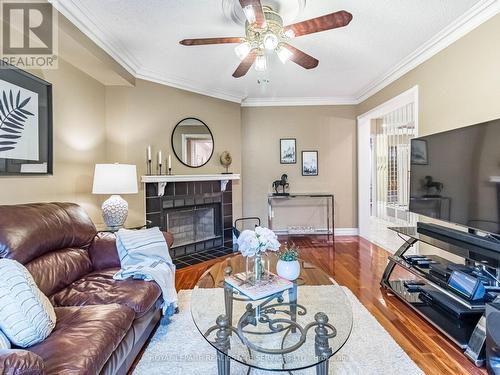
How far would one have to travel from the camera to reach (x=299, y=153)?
17.5 feet

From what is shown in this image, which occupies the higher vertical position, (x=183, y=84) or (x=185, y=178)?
(x=183, y=84)

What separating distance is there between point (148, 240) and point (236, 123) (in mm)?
3095

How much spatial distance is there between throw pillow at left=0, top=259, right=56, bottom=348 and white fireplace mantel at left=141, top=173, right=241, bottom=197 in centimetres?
234

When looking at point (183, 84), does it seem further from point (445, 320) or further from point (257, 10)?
point (445, 320)

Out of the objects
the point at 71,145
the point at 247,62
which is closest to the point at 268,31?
the point at 247,62

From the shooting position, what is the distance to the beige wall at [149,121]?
3.63 m

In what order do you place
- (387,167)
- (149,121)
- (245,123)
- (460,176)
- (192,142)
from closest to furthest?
(460,176), (149,121), (192,142), (245,123), (387,167)

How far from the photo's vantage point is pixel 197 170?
440 centimetres

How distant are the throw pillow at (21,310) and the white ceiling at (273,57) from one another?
6.90 feet

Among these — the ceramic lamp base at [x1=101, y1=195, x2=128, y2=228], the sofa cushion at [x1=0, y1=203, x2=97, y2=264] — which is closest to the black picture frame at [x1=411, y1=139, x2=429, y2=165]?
the ceramic lamp base at [x1=101, y1=195, x2=128, y2=228]

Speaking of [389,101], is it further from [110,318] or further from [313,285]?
[110,318]

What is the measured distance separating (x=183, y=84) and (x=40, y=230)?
2.92m

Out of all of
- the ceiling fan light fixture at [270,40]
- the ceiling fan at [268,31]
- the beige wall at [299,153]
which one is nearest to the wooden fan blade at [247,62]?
the ceiling fan at [268,31]
